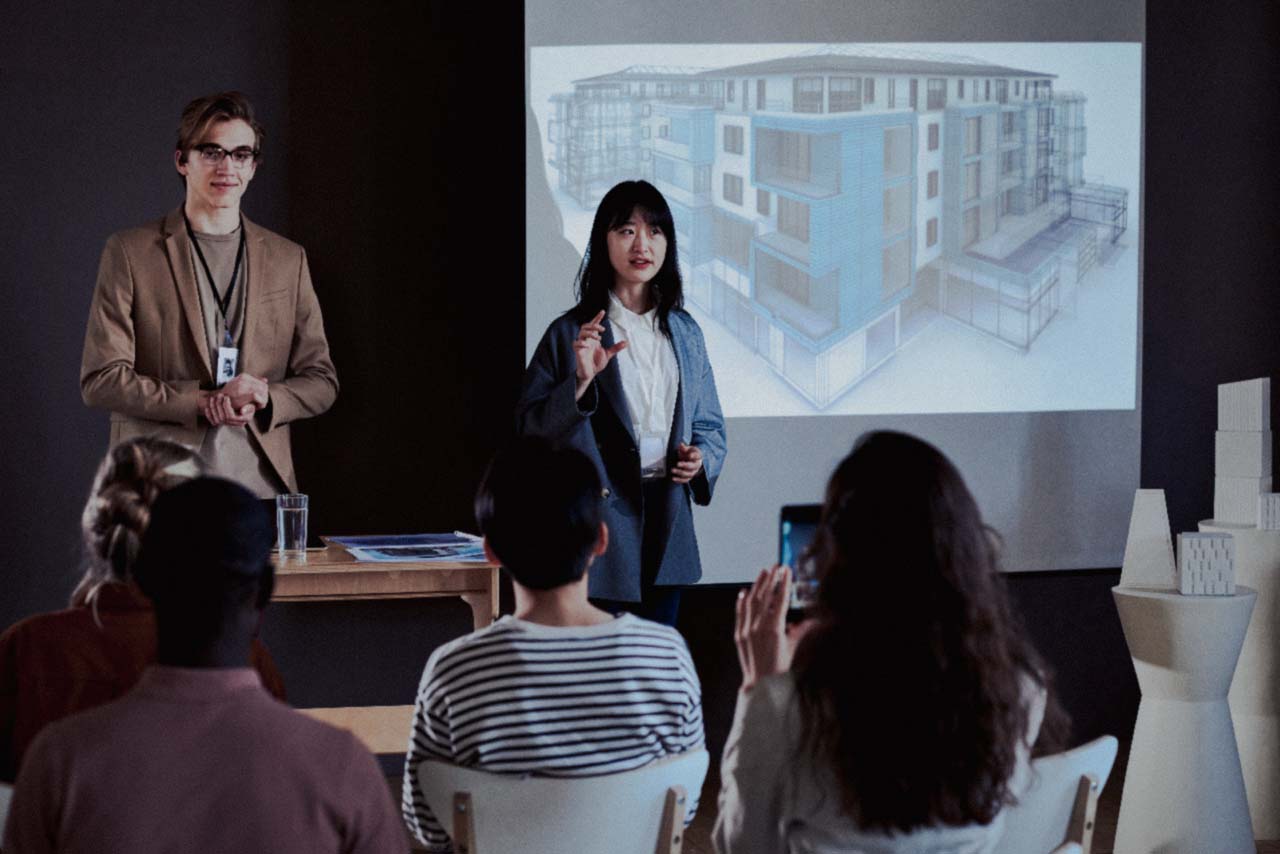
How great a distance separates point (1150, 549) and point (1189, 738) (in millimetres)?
452

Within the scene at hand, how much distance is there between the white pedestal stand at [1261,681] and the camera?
12.3 ft

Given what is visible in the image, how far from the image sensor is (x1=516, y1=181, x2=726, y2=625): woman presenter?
3373mm

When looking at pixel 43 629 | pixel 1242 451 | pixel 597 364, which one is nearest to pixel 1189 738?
pixel 1242 451

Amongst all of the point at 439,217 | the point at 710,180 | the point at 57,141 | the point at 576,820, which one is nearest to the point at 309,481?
the point at 439,217

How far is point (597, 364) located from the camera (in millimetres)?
3326

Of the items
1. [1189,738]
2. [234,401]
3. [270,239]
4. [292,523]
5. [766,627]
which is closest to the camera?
[766,627]

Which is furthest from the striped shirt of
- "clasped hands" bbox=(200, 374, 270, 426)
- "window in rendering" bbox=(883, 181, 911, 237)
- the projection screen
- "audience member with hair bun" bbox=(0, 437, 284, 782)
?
"window in rendering" bbox=(883, 181, 911, 237)

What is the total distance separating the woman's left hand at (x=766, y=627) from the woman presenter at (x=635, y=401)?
149 centimetres

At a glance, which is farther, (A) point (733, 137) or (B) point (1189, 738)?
(A) point (733, 137)

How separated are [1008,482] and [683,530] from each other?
1270mm

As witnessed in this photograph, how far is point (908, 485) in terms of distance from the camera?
168 cm

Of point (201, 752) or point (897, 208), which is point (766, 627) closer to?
point (201, 752)

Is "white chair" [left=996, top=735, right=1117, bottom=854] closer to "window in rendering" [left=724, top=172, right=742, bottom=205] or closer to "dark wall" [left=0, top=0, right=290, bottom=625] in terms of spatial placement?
"window in rendering" [left=724, top=172, right=742, bottom=205]

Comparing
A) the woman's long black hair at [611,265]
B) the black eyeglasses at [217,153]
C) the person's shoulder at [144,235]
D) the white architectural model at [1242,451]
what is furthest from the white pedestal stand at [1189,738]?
the person's shoulder at [144,235]
